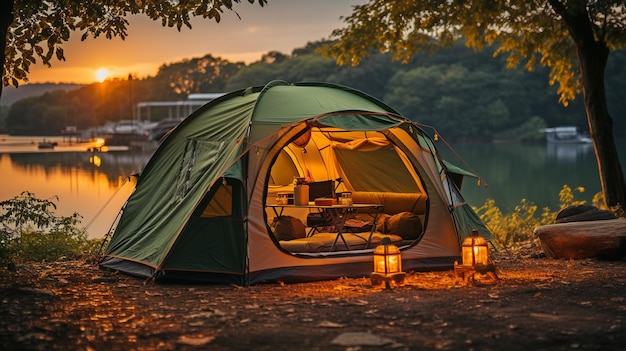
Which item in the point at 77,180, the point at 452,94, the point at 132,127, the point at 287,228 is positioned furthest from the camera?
the point at 132,127

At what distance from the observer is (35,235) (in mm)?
12203

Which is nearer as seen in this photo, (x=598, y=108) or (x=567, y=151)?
(x=598, y=108)

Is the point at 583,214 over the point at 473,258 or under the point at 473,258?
over

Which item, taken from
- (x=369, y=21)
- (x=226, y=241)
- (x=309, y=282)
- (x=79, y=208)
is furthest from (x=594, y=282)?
(x=79, y=208)

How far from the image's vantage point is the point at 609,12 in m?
13.3

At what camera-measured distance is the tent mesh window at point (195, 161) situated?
8820mm

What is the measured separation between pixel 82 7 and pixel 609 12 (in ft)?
26.1

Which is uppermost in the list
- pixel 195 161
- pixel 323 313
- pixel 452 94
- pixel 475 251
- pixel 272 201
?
pixel 452 94

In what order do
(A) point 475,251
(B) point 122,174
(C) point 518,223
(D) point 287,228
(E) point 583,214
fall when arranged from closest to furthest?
(A) point 475,251
(D) point 287,228
(E) point 583,214
(C) point 518,223
(B) point 122,174

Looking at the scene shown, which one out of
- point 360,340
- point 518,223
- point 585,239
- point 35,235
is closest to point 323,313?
point 360,340

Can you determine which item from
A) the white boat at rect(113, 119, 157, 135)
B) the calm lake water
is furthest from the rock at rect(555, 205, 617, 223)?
the white boat at rect(113, 119, 157, 135)

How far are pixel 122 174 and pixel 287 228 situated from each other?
32213 mm

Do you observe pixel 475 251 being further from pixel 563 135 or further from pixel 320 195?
pixel 563 135

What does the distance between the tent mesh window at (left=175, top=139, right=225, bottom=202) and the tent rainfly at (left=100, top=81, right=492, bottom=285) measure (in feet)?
0.05
